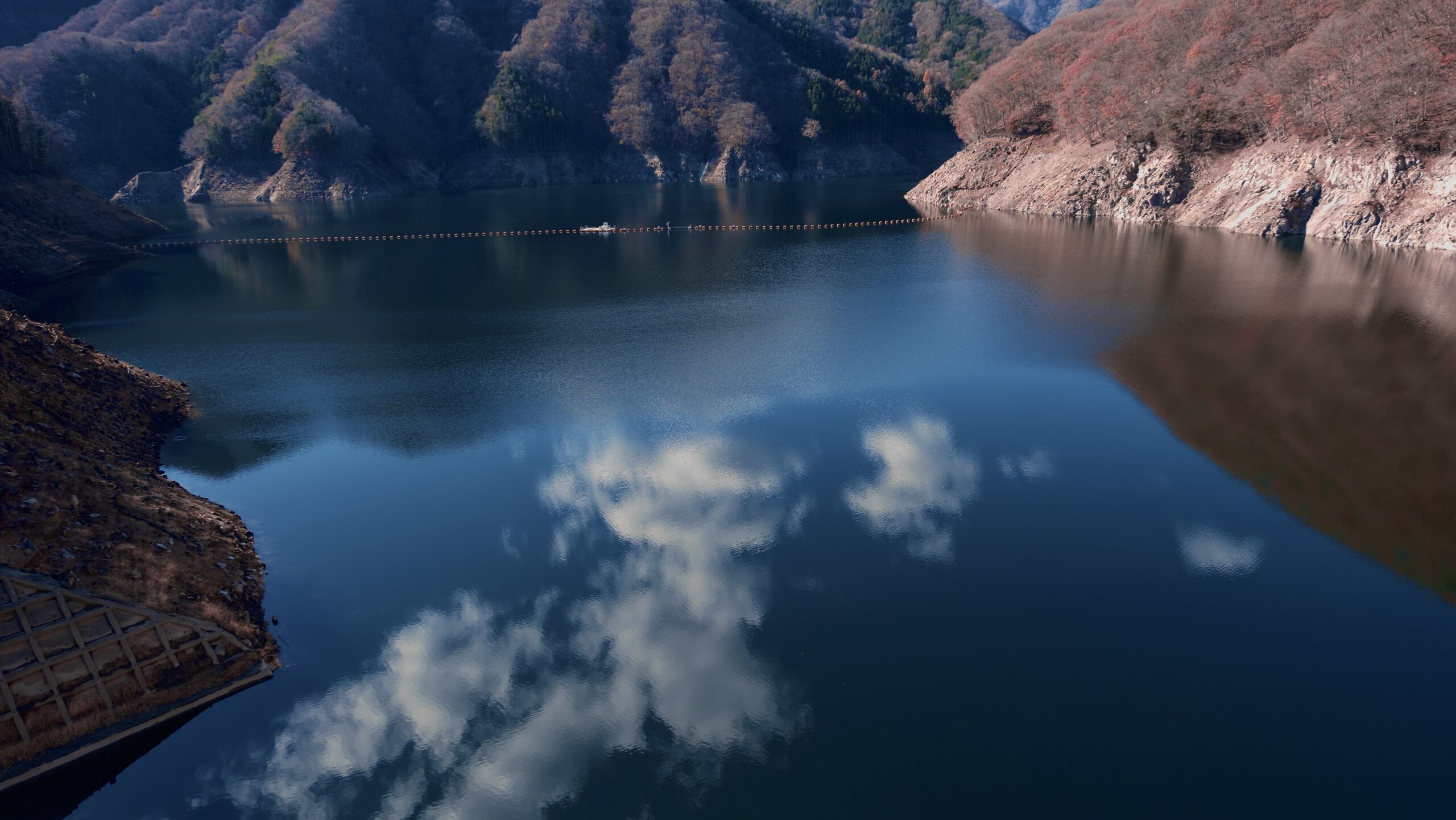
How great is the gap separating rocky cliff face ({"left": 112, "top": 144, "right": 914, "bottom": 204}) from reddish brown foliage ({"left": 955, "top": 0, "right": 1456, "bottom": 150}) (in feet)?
213

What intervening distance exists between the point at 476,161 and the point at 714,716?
167 metres

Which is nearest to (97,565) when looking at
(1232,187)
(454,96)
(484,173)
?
(1232,187)

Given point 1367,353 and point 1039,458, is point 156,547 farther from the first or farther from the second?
point 1367,353

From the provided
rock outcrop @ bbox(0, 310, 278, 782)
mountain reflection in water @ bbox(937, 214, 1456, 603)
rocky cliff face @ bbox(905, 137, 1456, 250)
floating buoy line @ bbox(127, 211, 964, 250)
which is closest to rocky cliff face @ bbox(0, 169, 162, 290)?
floating buoy line @ bbox(127, 211, 964, 250)

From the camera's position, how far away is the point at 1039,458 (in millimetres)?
29047

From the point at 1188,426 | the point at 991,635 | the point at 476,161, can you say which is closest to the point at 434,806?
the point at 991,635

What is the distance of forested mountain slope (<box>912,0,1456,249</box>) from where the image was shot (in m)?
60.5

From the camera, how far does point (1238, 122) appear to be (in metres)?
74.5

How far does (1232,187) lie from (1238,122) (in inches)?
244

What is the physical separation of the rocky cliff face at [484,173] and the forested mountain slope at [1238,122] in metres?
65.9

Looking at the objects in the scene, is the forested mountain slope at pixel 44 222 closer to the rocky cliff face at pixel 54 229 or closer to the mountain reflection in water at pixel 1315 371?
the rocky cliff face at pixel 54 229

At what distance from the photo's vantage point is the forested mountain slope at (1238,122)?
198 ft

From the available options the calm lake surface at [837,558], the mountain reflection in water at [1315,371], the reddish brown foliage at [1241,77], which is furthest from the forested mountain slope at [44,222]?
the reddish brown foliage at [1241,77]

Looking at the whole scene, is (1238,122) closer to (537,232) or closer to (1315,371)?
(1315,371)
